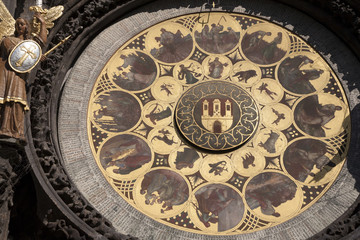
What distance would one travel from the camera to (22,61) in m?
13.7

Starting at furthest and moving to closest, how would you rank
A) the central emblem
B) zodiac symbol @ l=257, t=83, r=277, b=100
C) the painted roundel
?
zodiac symbol @ l=257, t=83, r=277, b=100 → the central emblem → the painted roundel

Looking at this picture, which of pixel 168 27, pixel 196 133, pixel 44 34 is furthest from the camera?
pixel 168 27

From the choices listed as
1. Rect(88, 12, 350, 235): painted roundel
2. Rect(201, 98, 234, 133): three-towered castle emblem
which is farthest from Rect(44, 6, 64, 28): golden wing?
Rect(201, 98, 234, 133): three-towered castle emblem

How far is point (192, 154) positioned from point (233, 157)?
2.52 feet

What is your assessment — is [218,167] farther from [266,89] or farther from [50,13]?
[50,13]

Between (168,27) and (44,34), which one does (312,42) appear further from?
(44,34)

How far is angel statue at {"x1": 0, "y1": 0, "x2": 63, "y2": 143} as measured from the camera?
1329 centimetres

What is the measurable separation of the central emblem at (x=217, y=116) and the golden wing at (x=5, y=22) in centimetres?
349

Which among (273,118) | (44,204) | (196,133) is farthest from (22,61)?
(273,118)

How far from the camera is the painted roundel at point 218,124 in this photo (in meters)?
14.4

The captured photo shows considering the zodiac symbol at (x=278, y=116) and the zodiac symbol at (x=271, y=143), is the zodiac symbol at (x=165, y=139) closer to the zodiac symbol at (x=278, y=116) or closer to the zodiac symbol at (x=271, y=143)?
the zodiac symbol at (x=271, y=143)

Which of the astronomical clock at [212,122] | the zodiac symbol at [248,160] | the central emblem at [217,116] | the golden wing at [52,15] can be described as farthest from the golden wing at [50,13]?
the zodiac symbol at [248,160]

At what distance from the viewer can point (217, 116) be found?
608 inches

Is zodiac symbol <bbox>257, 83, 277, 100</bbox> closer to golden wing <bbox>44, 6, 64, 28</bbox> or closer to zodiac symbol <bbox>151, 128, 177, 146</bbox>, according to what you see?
zodiac symbol <bbox>151, 128, 177, 146</bbox>
